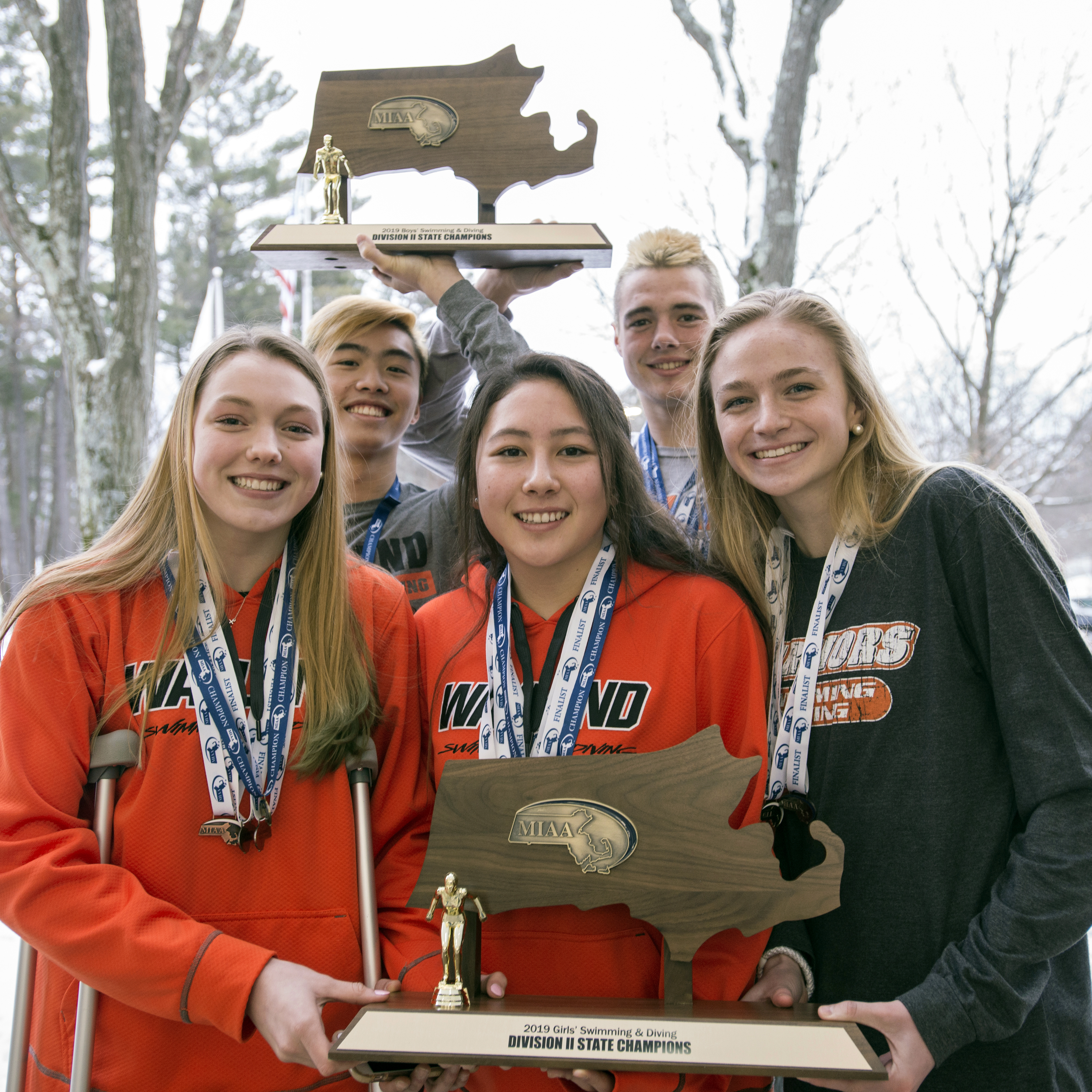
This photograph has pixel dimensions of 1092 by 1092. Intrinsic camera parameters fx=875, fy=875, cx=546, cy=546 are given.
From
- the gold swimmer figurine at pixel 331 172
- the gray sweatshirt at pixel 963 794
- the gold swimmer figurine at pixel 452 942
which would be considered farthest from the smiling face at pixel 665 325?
the gold swimmer figurine at pixel 452 942

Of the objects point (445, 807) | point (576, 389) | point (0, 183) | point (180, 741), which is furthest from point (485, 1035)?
point (0, 183)

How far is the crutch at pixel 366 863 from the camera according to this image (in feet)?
7.32

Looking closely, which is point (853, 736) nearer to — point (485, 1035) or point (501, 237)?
point (485, 1035)

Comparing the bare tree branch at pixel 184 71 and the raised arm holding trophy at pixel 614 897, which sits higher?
the bare tree branch at pixel 184 71

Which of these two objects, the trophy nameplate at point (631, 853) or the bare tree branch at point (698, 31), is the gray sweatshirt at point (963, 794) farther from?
the bare tree branch at point (698, 31)

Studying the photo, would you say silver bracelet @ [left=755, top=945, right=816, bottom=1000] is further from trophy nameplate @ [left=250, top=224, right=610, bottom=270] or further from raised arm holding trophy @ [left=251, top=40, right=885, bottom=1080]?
trophy nameplate @ [left=250, top=224, right=610, bottom=270]

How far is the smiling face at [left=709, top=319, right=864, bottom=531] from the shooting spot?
2553 mm

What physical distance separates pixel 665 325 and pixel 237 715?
8.41ft

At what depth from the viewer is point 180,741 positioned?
2262 mm

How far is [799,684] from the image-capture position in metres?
2.43

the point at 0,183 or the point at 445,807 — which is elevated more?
the point at 0,183

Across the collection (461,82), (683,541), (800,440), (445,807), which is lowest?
(445,807)

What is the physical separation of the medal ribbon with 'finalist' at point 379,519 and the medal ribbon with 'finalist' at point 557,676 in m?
1.24

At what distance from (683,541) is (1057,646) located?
1031mm
